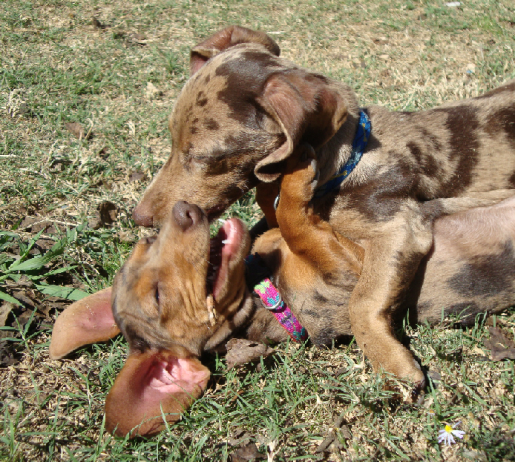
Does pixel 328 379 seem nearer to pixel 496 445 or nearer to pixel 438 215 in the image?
pixel 496 445

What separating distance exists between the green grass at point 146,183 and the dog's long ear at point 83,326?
0.17m

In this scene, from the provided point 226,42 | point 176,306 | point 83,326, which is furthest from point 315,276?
point 226,42

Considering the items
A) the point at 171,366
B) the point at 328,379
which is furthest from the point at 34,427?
the point at 328,379

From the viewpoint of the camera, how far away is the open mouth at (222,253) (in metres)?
3.78

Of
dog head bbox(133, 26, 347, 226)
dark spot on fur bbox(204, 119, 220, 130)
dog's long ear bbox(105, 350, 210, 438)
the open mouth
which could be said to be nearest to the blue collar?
dog head bbox(133, 26, 347, 226)

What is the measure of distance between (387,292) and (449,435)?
102cm

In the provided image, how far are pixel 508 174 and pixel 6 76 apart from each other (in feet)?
19.7

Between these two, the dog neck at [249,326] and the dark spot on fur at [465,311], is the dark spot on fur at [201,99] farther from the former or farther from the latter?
the dark spot on fur at [465,311]

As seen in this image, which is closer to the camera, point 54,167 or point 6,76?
point 54,167

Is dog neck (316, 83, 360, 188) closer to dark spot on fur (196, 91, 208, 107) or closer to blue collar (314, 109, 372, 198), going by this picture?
blue collar (314, 109, 372, 198)

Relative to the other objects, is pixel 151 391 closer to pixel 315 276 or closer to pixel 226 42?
pixel 315 276

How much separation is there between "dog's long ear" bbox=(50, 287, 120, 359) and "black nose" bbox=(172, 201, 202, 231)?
0.98 metres

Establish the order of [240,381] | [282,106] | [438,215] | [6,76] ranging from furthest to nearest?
[6,76] < [438,215] < [240,381] < [282,106]

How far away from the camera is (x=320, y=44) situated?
753cm
